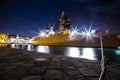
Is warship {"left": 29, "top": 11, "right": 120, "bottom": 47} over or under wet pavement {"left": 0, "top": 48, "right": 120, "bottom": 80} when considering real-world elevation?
over

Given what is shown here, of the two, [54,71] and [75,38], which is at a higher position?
[75,38]

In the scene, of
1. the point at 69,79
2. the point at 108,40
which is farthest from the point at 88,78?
the point at 108,40

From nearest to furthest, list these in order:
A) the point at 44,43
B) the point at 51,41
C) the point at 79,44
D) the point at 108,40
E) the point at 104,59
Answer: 1. the point at 104,59
2. the point at 108,40
3. the point at 79,44
4. the point at 51,41
5. the point at 44,43

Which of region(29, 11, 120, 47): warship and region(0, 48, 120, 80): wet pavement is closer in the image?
region(0, 48, 120, 80): wet pavement

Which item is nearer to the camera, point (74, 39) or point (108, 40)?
point (108, 40)

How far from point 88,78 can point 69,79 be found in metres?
0.68

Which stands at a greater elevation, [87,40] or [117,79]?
[87,40]

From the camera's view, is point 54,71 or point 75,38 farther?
point 75,38

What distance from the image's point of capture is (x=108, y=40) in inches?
2800

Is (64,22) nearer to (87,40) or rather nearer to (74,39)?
(74,39)

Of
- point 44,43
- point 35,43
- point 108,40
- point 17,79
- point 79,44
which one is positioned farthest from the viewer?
point 35,43

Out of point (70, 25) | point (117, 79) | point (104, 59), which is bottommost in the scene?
point (117, 79)

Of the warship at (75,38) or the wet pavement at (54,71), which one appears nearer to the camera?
the wet pavement at (54,71)

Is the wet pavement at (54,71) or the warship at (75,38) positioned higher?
the warship at (75,38)
